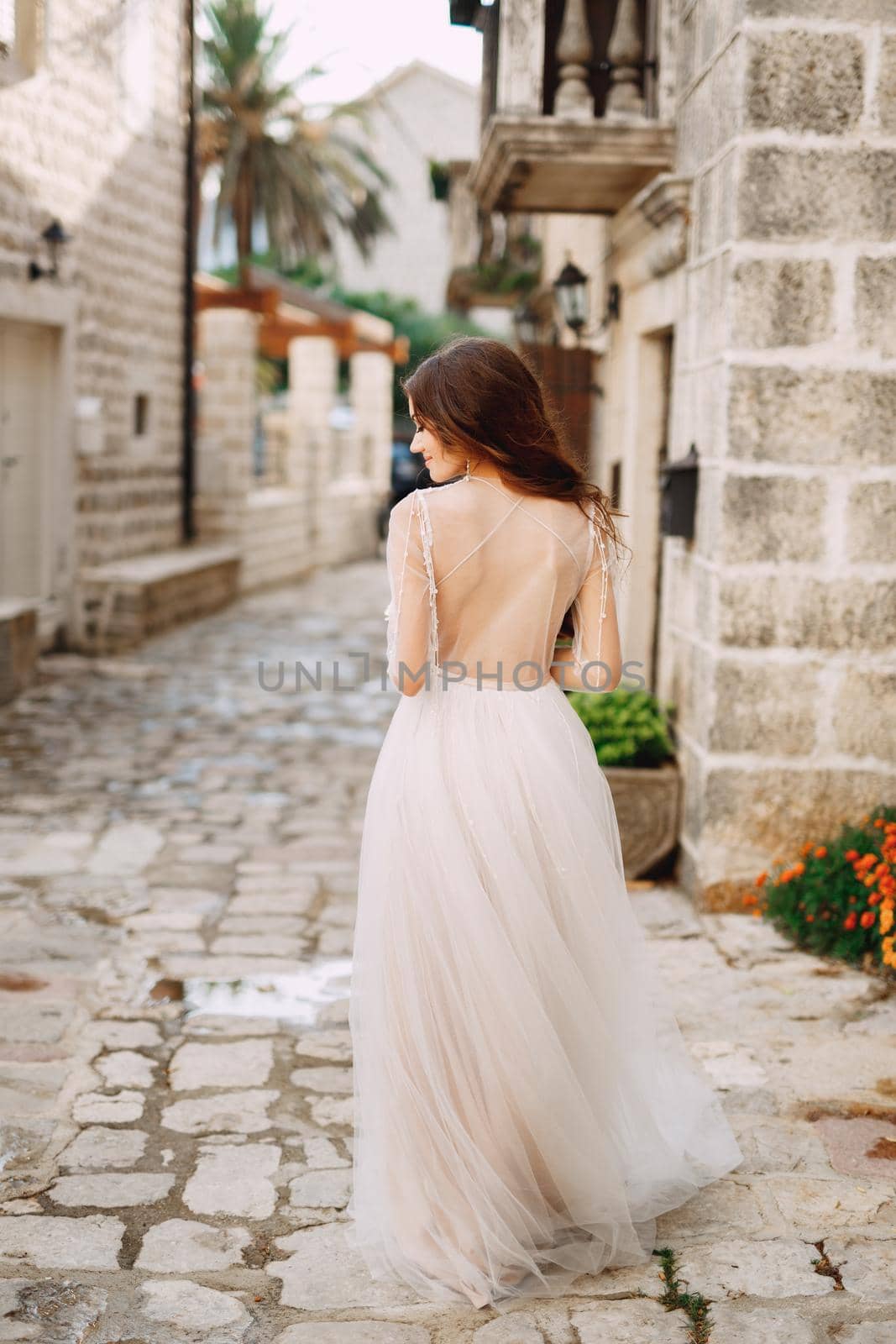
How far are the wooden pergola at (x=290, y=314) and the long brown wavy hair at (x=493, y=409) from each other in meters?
9.69

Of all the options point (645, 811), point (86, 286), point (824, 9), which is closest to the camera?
point (824, 9)

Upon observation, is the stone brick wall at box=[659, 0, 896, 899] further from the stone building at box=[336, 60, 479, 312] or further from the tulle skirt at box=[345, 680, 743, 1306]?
the stone building at box=[336, 60, 479, 312]

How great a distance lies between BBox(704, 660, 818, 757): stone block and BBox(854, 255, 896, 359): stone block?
119 centimetres

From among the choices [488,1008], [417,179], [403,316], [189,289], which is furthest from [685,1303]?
[417,179]

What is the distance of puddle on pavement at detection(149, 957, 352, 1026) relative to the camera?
4.49 meters

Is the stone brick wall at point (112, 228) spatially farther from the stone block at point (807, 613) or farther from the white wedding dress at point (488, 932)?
the white wedding dress at point (488, 932)

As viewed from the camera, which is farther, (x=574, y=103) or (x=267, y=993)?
(x=574, y=103)

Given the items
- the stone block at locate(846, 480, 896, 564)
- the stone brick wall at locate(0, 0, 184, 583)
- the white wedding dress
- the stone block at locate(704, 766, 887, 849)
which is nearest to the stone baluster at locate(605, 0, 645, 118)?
the stone block at locate(846, 480, 896, 564)

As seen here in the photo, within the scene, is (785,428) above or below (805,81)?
below

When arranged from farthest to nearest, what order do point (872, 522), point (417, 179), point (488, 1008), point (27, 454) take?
point (417, 179) < point (27, 454) < point (872, 522) < point (488, 1008)

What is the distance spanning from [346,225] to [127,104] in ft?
48.1

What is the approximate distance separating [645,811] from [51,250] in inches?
278

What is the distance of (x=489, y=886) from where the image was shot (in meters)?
2.96

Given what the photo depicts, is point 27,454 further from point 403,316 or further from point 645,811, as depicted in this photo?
point 403,316
